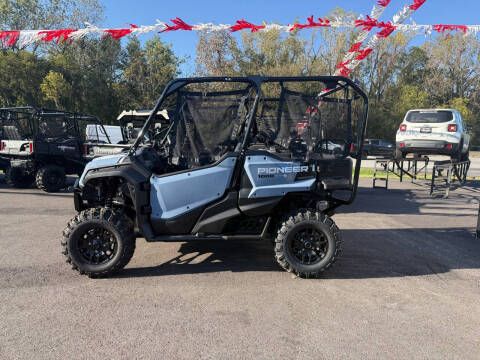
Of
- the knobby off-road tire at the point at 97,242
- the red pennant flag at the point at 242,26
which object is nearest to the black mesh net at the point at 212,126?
the knobby off-road tire at the point at 97,242

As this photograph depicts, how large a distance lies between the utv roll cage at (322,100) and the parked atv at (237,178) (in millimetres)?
13

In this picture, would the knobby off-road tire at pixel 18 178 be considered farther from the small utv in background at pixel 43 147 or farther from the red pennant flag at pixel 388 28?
the red pennant flag at pixel 388 28

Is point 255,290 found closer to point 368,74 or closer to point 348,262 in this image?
point 348,262

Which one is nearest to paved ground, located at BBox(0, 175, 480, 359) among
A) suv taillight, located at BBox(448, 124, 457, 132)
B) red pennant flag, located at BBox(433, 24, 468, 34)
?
red pennant flag, located at BBox(433, 24, 468, 34)

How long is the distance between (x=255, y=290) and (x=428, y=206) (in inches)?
277

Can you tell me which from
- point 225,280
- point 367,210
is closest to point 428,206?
point 367,210

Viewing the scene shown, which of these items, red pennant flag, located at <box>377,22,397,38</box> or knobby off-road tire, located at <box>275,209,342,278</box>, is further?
red pennant flag, located at <box>377,22,397,38</box>

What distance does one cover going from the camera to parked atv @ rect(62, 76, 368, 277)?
14.6 feet

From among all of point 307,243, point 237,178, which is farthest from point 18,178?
point 307,243

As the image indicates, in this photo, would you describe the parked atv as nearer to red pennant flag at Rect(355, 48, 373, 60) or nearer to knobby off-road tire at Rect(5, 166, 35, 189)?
red pennant flag at Rect(355, 48, 373, 60)

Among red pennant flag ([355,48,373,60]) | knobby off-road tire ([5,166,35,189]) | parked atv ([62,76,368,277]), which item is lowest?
knobby off-road tire ([5,166,35,189])

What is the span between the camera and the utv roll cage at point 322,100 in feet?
14.6

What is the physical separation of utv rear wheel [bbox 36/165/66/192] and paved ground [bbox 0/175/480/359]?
16.4 feet

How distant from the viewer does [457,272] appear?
16.1 ft
